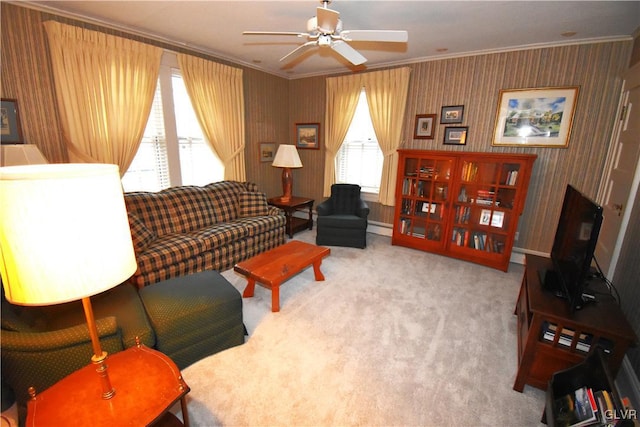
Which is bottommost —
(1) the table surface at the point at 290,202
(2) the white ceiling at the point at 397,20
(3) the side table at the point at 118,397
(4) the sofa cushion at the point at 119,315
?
(4) the sofa cushion at the point at 119,315

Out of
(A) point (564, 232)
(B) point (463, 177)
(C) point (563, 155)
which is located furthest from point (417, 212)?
(A) point (564, 232)

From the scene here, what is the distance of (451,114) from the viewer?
12.7ft

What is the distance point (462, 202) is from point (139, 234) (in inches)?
146

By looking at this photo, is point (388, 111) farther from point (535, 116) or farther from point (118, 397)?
point (118, 397)

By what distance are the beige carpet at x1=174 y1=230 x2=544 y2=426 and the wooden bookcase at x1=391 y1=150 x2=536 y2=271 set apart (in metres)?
0.64

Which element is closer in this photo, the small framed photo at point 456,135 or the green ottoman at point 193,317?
the green ottoman at point 193,317

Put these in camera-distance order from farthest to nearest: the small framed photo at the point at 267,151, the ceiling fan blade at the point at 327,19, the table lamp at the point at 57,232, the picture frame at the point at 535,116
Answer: the small framed photo at the point at 267,151 < the picture frame at the point at 535,116 < the ceiling fan blade at the point at 327,19 < the table lamp at the point at 57,232

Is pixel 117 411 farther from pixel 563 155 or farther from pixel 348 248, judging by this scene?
→ pixel 563 155

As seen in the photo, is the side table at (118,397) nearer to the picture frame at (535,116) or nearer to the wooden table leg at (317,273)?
the wooden table leg at (317,273)

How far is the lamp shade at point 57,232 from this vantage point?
739 mm

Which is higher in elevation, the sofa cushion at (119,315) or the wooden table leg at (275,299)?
the sofa cushion at (119,315)

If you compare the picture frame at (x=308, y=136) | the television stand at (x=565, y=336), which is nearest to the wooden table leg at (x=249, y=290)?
the television stand at (x=565, y=336)

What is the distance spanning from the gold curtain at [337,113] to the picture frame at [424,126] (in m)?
1.01

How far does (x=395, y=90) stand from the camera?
4141mm
